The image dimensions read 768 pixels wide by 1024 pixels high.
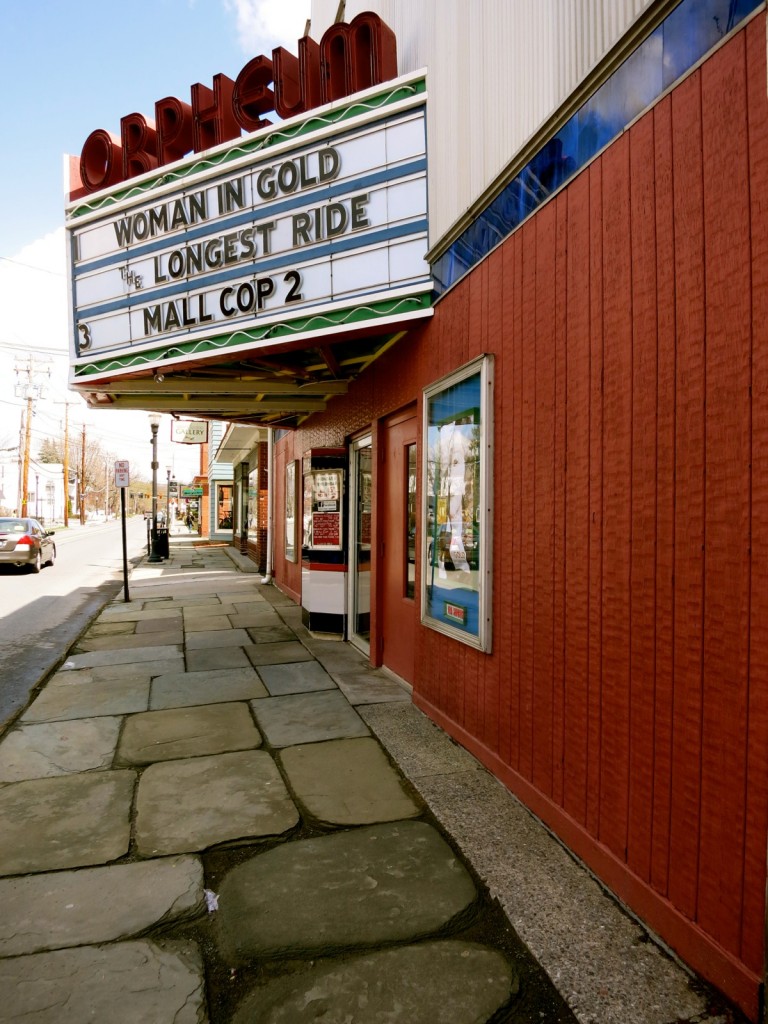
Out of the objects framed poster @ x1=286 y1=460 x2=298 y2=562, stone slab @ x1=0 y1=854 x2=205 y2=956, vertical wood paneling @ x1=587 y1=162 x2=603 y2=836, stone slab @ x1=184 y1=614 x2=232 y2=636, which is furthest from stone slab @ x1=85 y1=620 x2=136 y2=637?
vertical wood paneling @ x1=587 y1=162 x2=603 y2=836

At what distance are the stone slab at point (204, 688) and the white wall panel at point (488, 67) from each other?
4.21 meters

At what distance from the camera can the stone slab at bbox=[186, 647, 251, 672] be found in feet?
22.2

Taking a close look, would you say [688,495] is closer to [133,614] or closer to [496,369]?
[496,369]

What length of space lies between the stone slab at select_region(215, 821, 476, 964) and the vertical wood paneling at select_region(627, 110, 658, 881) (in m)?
0.86

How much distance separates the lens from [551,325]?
3393 millimetres

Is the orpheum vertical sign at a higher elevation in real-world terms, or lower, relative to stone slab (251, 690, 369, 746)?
higher

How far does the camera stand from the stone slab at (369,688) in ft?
18.5

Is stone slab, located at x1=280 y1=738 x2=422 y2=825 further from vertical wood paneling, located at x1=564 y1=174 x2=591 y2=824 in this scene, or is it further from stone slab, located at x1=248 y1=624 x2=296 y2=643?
stone slab, located at x1=248 y1=624 x2=296 y2=643

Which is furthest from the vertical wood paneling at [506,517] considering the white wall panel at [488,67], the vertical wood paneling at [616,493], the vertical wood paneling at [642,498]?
the vertical wood paneling at [642,498]

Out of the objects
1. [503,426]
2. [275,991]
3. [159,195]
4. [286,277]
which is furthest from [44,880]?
[159,195]

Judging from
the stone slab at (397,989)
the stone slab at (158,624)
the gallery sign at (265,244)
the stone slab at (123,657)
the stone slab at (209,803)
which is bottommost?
the stone slab at (158,624)

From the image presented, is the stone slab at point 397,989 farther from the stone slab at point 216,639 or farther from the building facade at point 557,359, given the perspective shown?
the stone slab at point 216,639

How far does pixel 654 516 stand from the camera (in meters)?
2.58

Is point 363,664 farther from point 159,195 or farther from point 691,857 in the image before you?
point 159,195
